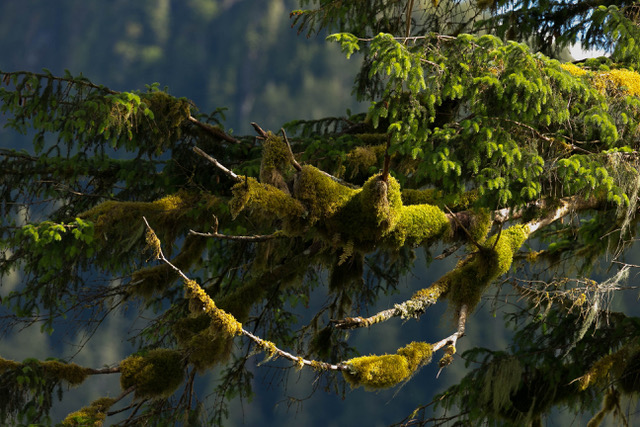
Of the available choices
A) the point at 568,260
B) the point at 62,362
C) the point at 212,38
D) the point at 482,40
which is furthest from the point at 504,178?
the point at 212,38

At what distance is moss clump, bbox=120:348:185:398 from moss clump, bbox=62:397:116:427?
203 mm

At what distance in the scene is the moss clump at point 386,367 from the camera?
5.15m

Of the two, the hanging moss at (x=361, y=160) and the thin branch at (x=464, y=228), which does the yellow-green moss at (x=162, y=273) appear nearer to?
the hanging moss at (x=361, y=160)

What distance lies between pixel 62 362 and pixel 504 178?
13.6 feet

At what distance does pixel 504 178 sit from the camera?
536 centimetres

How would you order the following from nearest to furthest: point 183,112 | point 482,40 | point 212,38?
point 482,40 < point 183,112 < point 212,38

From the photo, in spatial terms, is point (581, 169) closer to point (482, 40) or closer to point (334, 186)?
point (482, 40)

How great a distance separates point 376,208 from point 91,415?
9.32ft

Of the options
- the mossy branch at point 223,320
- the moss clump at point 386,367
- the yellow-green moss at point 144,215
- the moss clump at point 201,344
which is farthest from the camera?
the yellow-green moss at point 144,215

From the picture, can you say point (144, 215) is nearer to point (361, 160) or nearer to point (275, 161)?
point (361, 160)

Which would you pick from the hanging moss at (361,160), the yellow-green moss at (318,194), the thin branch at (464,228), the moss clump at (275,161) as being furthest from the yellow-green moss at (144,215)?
the thin branch at (464,228)

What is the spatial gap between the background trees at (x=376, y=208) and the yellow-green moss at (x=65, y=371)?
0.01m

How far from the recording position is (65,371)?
6.61 meters

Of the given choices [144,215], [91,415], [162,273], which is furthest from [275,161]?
[162,273]
